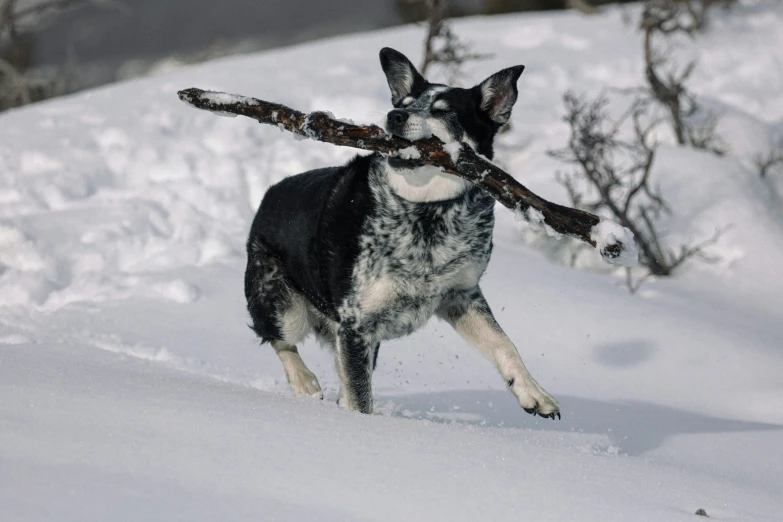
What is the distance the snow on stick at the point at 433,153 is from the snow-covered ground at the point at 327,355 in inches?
33.1

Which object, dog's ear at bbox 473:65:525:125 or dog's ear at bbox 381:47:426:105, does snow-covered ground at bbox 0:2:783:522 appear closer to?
dog's ear at bbox 473:65:525:125

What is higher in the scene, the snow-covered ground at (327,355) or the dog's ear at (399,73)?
the dog's ear at (399,73)

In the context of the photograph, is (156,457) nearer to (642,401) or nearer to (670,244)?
(642,401)

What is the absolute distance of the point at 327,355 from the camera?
6094 mm

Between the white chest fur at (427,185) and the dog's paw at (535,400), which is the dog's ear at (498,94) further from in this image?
the dog's paw at (535,400)

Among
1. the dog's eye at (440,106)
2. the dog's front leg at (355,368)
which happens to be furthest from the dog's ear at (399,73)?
the dog's front leg at (355,368)

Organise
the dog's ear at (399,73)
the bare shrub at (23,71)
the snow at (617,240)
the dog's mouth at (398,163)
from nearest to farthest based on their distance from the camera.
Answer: the snow at (617,240), the dog's mouth at (398,163), the dog's ear at (399,73), the bare shrub at (23,71)

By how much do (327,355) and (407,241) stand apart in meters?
2.28

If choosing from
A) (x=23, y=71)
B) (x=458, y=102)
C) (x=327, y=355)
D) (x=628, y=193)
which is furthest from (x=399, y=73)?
(x=23, y=71)

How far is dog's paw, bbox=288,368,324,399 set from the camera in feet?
15.5

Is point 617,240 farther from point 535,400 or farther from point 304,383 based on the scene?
point 304,383

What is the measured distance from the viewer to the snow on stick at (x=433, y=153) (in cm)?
352

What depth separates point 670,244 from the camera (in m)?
8.57

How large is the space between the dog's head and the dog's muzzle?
0.11 meters
